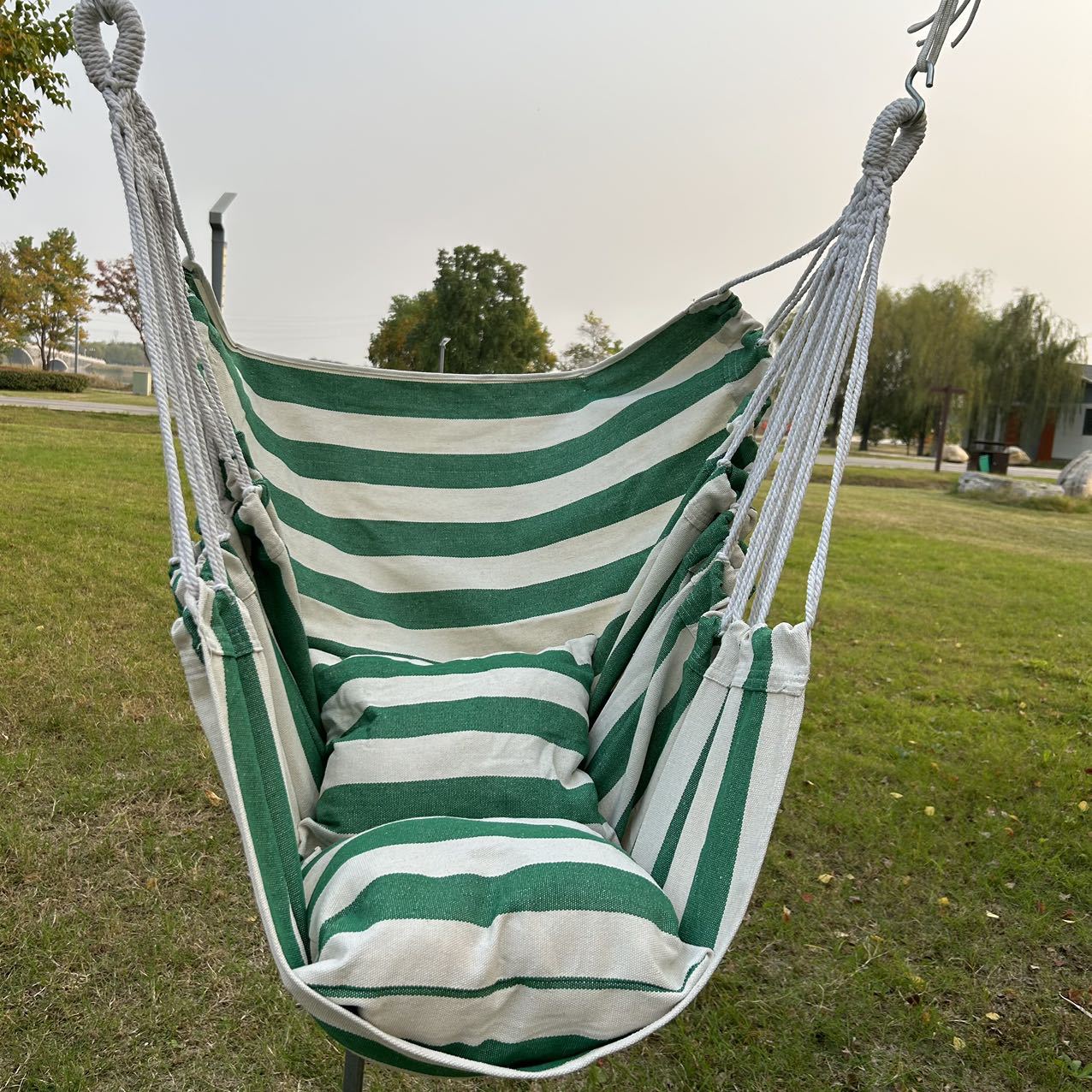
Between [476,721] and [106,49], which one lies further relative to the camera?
[476,721]

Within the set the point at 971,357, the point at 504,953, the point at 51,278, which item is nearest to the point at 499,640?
the point at 504,953

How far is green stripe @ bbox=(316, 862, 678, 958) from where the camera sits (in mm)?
937

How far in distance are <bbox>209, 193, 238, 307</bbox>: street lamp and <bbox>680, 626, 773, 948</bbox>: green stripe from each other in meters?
2.02

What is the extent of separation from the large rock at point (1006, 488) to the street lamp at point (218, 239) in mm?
9458

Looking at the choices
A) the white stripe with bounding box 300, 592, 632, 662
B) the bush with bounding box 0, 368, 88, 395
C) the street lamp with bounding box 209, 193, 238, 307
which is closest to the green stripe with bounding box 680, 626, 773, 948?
the white stripe with bounding box 300, 592, 632, 662

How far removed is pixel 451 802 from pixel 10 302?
2315cm

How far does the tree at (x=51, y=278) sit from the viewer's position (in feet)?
69.4

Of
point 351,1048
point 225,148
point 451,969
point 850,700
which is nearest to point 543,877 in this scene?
point 451,969

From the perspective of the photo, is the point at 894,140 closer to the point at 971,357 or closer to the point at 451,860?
the point at 451,860

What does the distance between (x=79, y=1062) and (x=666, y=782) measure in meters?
1.03

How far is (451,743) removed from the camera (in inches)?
50.6

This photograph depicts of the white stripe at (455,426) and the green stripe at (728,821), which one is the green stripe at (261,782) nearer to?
the green stripe at (728,821)

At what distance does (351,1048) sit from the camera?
0.91 metres

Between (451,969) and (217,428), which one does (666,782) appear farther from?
(217,428)
